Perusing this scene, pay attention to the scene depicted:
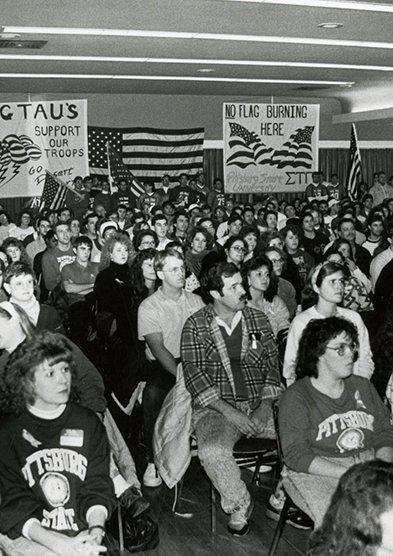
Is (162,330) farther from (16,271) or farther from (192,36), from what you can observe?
(192,36)

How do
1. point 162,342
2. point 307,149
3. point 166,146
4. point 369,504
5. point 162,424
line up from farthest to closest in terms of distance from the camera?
point 166,146
point 307,149
point 162,342
point 162,424
point 369,504

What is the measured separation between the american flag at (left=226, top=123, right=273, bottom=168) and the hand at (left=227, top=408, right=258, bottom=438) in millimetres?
10183

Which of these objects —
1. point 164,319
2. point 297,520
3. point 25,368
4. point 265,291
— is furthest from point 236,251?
point 25,368

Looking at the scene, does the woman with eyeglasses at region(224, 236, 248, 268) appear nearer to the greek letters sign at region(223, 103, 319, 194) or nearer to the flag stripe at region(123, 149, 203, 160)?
the greek letters sign at region(223, 103, 319, 194)

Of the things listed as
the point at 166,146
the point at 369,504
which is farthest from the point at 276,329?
the point at 166,146

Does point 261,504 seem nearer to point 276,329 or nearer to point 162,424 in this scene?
point 162,424

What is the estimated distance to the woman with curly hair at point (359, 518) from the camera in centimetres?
200

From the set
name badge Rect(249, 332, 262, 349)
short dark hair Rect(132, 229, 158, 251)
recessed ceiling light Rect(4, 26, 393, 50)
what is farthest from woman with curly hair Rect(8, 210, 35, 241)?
name badge Rect(249, 332, 262, 349)

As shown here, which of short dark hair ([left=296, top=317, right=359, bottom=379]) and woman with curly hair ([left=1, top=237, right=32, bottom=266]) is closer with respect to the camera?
short dark hair ([left=296, top=317, right=359, bottom=379])

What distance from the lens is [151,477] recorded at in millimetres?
5168

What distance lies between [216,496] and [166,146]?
13.6 m

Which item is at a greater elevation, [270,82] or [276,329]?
[270,82]

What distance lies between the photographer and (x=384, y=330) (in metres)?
4.95

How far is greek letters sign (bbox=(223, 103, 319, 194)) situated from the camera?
14250mm
